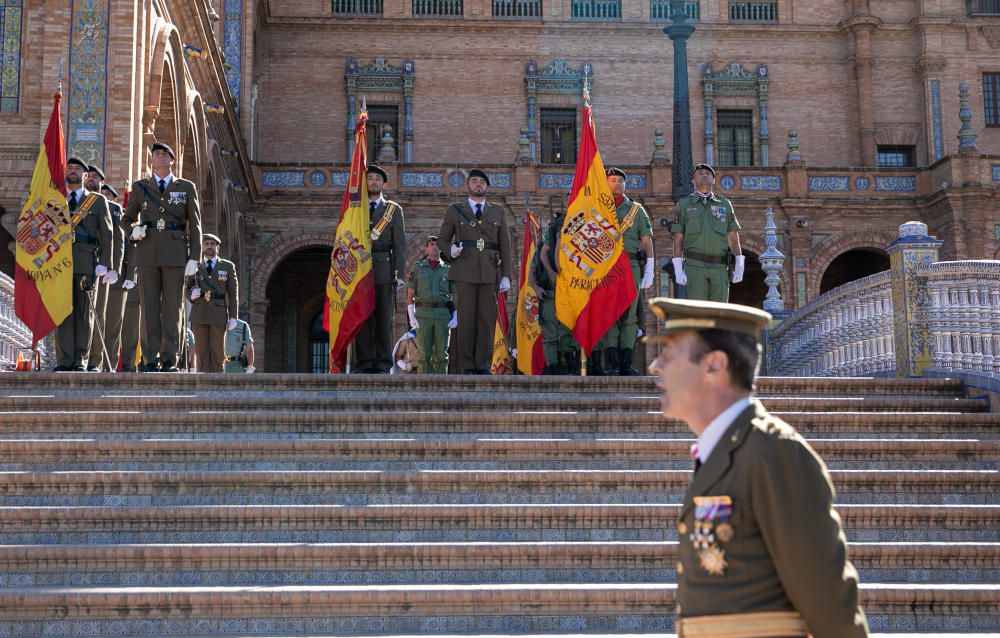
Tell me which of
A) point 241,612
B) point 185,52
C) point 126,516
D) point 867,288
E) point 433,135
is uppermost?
point 433,135

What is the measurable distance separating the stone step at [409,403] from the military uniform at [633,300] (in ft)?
8.26

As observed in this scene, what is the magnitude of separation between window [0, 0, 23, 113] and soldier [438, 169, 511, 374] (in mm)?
7751

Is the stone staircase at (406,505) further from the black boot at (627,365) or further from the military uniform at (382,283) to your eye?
the black boot at (627,365)

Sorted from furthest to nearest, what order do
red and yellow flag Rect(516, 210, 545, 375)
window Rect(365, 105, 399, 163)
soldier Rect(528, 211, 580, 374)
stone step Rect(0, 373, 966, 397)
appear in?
window Rect(365, 105, 399, 163)
red and yellow flag Rect(516, 210, 545, 375)
soldier Rect(528, 211, 580, 374)
stone step Rect(0, 373, 966, 397)

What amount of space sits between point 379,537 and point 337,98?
1104 inches

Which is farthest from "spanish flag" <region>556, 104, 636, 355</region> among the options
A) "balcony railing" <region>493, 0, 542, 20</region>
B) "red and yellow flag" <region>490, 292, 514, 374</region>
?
"balcony railing" <region>493, 0, 542, 20</region>

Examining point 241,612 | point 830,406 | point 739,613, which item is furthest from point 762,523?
point 830,406

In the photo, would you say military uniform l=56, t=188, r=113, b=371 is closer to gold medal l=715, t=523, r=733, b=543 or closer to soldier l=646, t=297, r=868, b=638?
soldier l=646, t=297, r=868, b=638

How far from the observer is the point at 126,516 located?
7102mm

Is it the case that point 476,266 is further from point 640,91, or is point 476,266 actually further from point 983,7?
point 983,7

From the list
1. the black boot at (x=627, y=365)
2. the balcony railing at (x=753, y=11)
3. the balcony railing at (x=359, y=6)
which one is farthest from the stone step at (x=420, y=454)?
the balcony railing at (x=753, y=11)

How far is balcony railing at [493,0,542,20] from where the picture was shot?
3481 centimetres

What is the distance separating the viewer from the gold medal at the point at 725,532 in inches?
120

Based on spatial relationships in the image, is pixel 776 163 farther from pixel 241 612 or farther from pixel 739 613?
pixel 739 613
